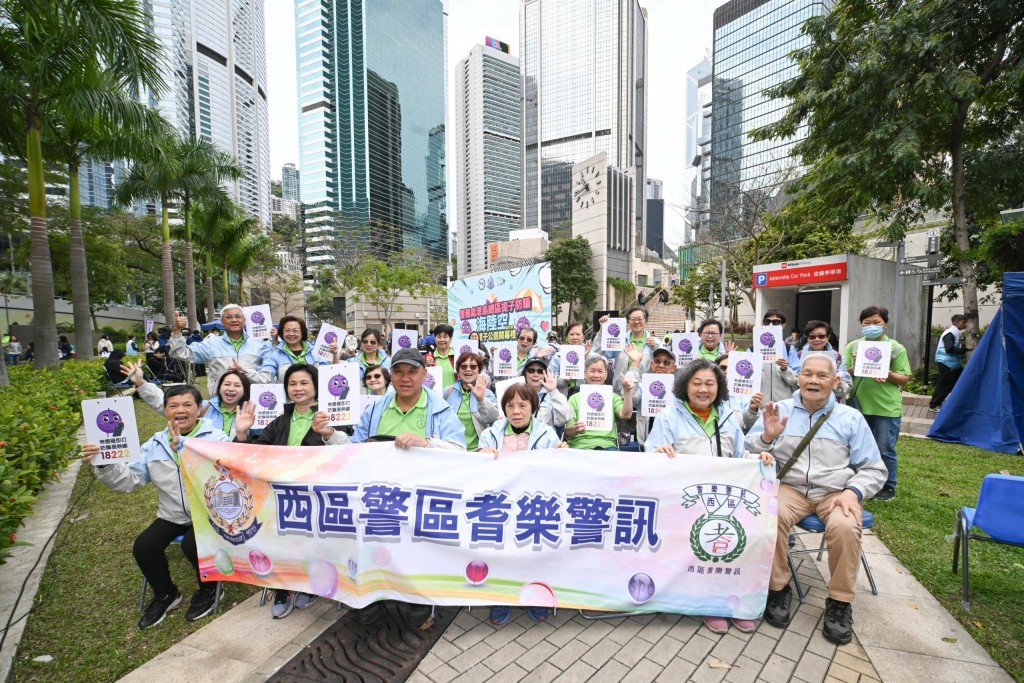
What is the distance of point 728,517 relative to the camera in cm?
266

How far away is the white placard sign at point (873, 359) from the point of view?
14.0ft

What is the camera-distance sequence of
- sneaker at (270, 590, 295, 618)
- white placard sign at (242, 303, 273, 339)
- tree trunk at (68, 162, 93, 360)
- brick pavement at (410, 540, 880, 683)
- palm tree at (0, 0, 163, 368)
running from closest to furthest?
brick pavement at (410, 540, 880, 683) < sneaker at (270, 590, 295, 618) < white placard sign at (242, 303, 273, 339) < palm tree at (0, 0, 163, 368) < tree trunk at (68, 162, 93, 360)

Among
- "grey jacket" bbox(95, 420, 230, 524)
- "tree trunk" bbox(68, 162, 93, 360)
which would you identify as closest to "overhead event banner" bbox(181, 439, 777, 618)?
"grey jacket" bbox(95, 420, 230, 524)

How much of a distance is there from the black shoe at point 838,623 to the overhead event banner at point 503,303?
6.13 metres

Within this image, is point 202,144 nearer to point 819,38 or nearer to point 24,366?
point 24,366

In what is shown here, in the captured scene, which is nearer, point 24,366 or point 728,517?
point 728,517

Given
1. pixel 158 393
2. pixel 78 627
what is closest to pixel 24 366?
pixel 158 393

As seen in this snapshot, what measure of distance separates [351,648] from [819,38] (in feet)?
45.4

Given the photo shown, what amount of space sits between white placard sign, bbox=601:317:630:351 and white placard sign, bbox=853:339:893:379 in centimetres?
241

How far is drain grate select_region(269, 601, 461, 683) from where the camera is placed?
2.37 metres

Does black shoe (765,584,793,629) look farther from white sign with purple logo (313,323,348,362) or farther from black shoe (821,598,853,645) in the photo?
white sign with purple logo (313,323,348,362)

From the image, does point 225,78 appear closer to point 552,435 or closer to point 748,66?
point 748,66

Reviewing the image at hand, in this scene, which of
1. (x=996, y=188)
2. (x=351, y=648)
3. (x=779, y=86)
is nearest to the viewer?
(x=351, y=648)

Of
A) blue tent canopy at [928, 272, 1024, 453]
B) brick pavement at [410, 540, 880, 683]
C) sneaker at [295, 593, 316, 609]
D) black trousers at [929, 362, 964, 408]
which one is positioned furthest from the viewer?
black trousers at [929, 362, 964, 408]
